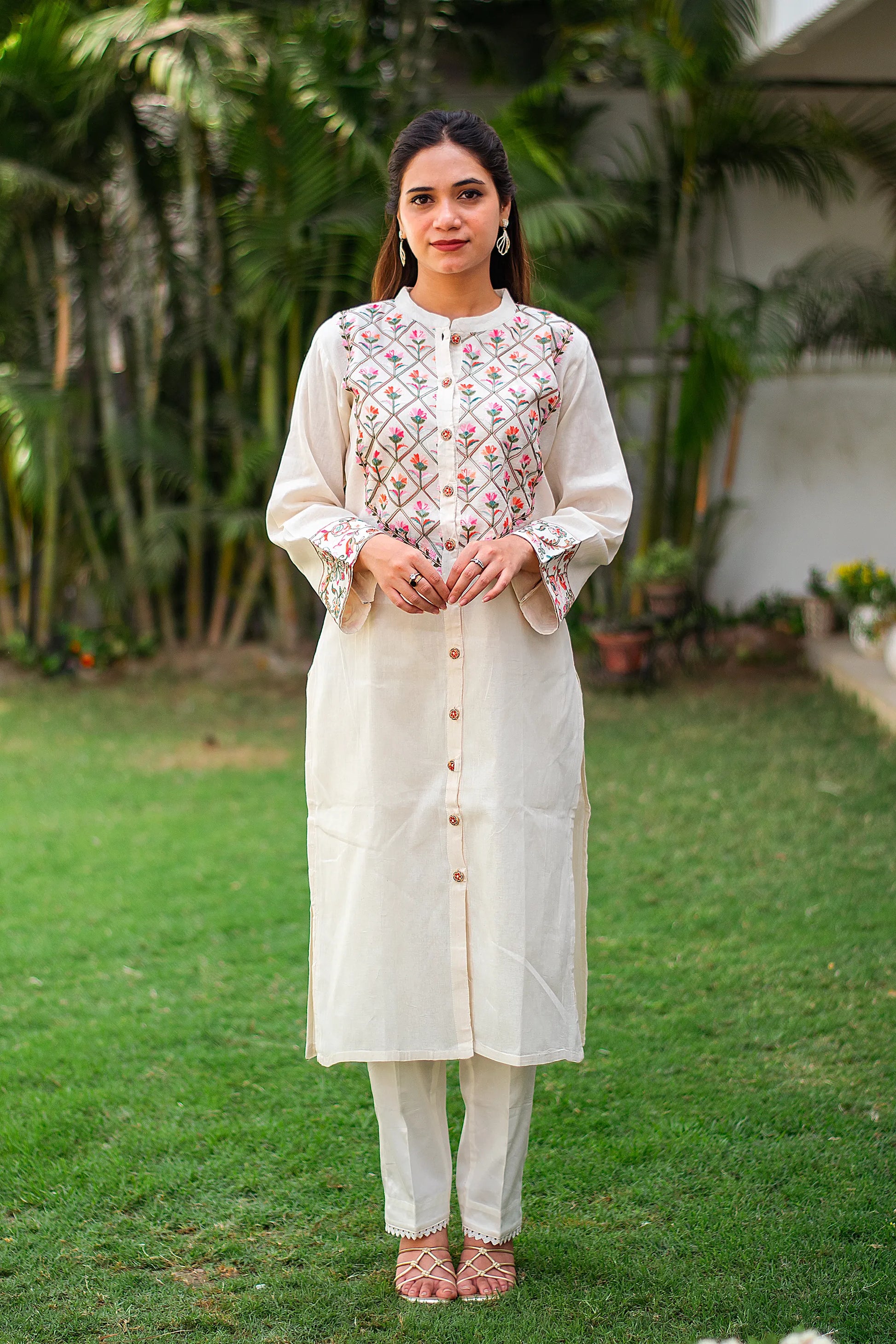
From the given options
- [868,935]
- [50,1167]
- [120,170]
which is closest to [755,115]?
[120,170]

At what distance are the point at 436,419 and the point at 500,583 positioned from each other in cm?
30

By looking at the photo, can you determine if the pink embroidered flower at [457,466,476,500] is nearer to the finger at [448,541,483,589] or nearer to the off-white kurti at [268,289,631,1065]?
the off-white kurti at [268,289,631,1065]

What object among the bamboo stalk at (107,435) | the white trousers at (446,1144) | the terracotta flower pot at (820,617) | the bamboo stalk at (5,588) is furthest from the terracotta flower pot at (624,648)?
the white trousers at (446,1144)

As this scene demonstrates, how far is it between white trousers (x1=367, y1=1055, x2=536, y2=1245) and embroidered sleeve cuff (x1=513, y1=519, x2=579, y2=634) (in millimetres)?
733

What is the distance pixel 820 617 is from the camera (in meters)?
7.72

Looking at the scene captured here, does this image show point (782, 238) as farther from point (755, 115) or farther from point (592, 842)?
point (592, 842)

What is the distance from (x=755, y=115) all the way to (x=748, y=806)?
13.8 ft

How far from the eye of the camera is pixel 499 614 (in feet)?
6.73

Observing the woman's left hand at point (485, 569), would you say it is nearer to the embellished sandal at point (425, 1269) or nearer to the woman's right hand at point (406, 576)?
the woman's right hand at point (406, 576)

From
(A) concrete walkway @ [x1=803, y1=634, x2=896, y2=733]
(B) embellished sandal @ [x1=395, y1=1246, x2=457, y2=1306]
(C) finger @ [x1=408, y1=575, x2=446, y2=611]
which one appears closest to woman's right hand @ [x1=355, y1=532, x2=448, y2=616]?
(C) finger @ [x1=408, y1=575, x2=446, y2=611]

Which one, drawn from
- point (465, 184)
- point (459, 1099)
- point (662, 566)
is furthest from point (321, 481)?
point (662, 566)

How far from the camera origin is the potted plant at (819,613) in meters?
7.71

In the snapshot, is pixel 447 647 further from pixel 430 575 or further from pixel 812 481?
pixel 812 481

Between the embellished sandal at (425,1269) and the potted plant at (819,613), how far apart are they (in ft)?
19.7
